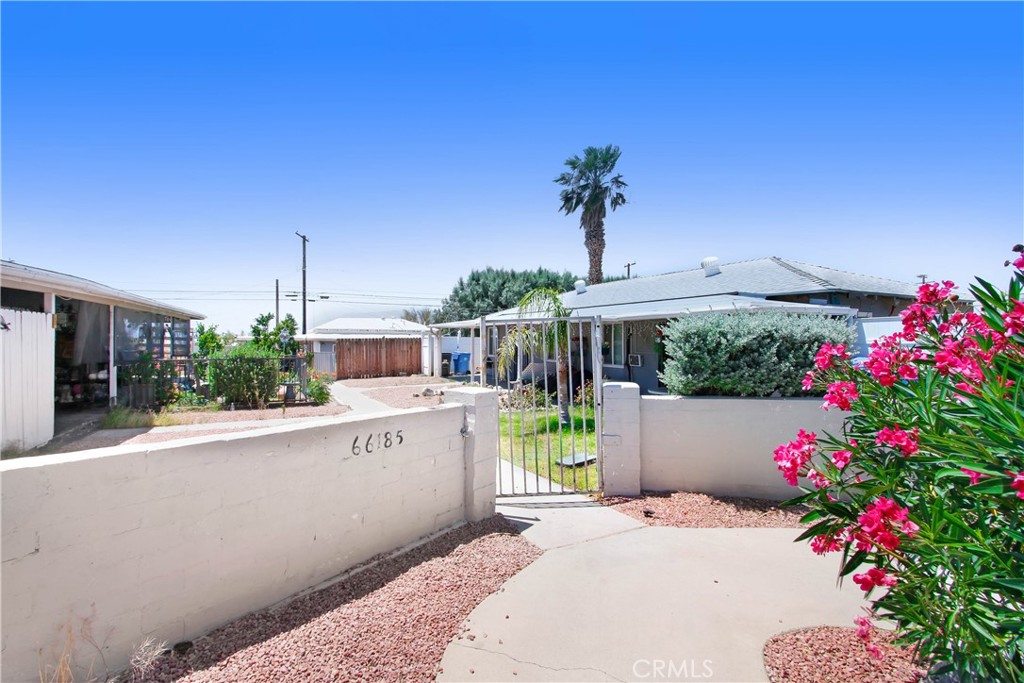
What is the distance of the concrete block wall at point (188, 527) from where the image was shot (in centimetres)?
213

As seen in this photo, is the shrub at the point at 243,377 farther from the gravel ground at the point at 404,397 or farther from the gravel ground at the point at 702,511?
the gravel ground at the point at 702,511

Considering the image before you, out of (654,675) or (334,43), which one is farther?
(334,43)

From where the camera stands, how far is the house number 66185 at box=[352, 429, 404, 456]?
363 centimetres

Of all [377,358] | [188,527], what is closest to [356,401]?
[377,358]

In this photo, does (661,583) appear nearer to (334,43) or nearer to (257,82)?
(334,43)

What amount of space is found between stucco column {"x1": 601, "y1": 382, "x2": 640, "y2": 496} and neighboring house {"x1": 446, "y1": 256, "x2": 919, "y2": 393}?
21.7 ft

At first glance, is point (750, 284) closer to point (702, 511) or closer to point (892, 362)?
point (702, 511)

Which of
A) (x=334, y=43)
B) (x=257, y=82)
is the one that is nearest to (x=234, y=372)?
(x=257, y=82)

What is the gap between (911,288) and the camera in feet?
57.8

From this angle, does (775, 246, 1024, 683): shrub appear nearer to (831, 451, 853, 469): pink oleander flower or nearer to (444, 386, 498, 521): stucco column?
(831, 451, 853, 469): pink oleander flower

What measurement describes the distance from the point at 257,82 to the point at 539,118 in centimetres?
518

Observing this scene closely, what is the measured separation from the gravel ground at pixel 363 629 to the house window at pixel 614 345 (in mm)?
12243

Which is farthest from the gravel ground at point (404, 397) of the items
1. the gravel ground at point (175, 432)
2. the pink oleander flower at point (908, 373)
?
the pink oleander flower at point (908, 373)

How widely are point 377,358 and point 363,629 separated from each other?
2086 centimetres
